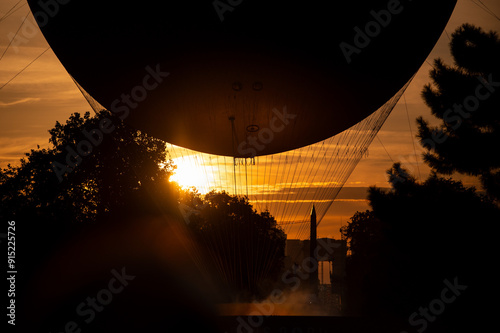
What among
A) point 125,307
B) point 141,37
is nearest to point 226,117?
point 141,37

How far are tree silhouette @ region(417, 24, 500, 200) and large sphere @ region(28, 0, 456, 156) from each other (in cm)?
747

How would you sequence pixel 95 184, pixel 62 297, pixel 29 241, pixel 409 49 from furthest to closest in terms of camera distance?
pixel 95 184 → pixel 29 241 → pixel 62 297 → pixel 409 49

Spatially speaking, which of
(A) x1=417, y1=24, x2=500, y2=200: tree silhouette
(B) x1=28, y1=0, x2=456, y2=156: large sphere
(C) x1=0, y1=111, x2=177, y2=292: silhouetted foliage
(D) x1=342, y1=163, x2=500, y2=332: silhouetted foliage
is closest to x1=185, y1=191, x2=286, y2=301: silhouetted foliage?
(C) x1=0, y1=111, x2=177, y2=292: silhouetted foliage

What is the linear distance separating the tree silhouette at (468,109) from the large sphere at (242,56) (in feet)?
24.5

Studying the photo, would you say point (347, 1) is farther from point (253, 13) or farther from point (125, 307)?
point (125, 307)

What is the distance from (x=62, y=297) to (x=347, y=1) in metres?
24.3

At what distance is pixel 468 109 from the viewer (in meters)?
22.6

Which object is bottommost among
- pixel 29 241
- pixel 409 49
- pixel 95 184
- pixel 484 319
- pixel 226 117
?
pixel 484 319

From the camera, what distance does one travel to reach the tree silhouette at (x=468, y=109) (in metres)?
21.8

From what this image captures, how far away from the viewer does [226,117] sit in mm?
16125

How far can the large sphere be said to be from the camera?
11391 millimetres

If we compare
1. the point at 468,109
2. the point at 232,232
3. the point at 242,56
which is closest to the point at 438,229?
the point at 468,109

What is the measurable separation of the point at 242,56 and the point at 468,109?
14.7m

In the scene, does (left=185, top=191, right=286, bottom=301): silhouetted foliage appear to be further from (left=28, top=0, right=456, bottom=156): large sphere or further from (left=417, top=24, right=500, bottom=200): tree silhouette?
(left=28, top=0, right=456, bottom=156): large sphere
